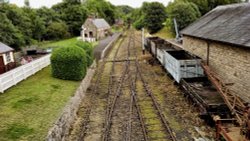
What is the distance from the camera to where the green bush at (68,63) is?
18672 mm

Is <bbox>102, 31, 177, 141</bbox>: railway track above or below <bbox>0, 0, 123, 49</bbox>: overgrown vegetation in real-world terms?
below

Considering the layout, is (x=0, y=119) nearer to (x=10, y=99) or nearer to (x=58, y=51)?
(x=10, y=99)

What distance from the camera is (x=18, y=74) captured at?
58.0 feet

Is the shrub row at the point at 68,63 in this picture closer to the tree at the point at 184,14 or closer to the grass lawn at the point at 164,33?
the tree at the point at 184,14

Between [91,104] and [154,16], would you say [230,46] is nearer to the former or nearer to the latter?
[91,104]

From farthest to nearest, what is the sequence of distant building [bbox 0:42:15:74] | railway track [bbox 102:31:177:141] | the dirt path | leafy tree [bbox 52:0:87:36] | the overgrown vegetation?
leafy tree [bbox 52:0:87:36] → the overgrown vegetation → distant building [bbox 0:42:15:74] → the dirt path → railway track [bbox 102:31:177:141]

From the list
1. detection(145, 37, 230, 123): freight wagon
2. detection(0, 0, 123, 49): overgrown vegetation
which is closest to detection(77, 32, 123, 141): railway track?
detection(145, 37, 230, 123): freight wagon

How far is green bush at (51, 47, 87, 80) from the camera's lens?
735 inches

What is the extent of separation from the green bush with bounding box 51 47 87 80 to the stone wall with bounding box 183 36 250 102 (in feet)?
29.7

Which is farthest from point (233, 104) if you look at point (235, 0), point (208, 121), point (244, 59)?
point (235, 0)

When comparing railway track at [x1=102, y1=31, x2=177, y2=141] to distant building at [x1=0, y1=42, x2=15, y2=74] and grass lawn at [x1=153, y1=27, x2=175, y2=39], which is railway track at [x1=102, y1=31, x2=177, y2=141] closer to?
distant building at [x1=0, y1=42, x2=15, y2=74]

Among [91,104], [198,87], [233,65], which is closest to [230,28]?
[233,65]

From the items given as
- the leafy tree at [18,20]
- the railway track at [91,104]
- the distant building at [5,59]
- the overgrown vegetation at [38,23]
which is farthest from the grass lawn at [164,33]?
the distant building at [5,59]

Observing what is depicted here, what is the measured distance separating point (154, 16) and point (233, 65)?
4746 centimetres
